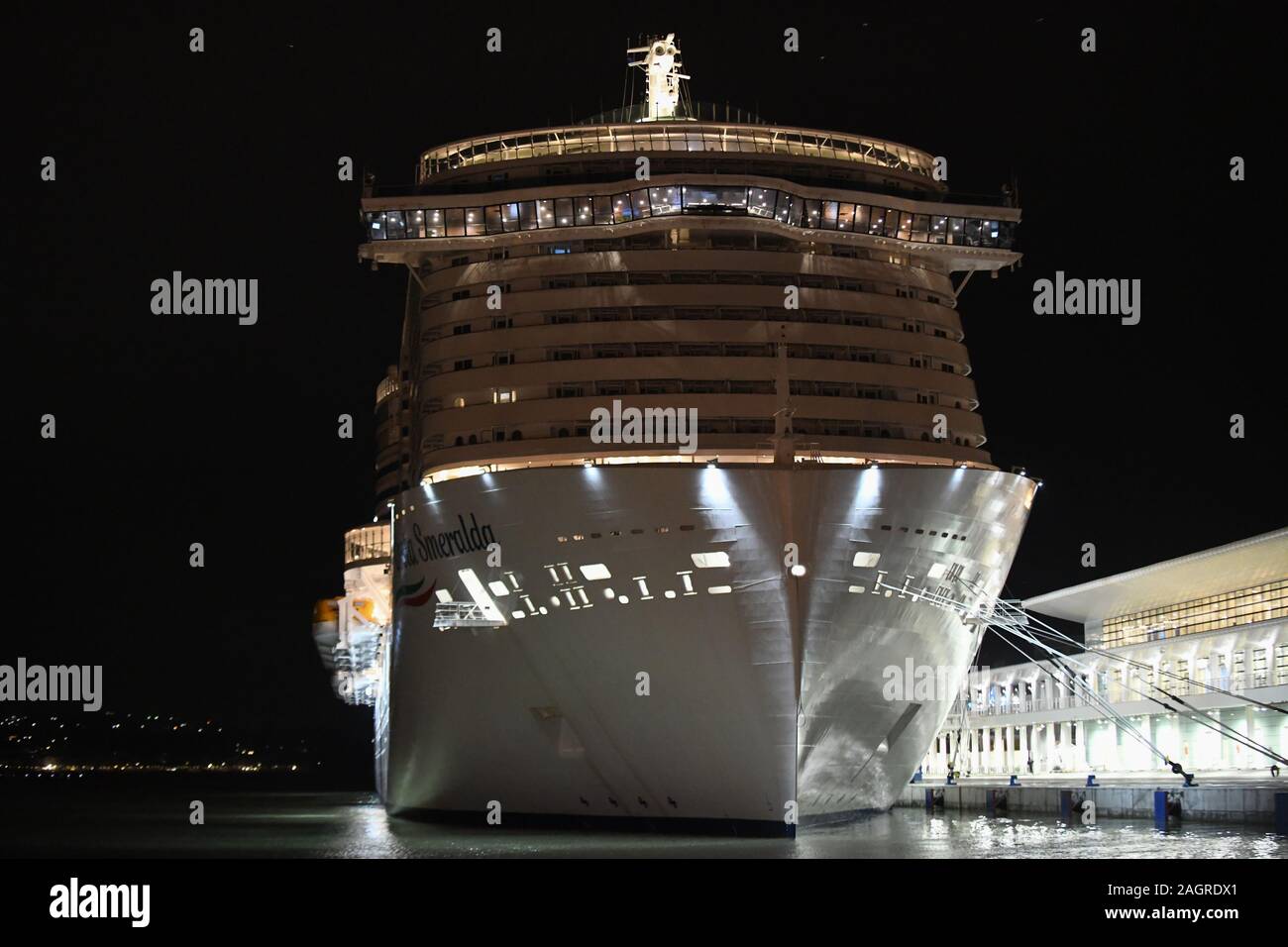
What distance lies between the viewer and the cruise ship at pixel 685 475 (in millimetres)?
29859

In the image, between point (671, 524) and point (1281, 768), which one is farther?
point (1281, 768)

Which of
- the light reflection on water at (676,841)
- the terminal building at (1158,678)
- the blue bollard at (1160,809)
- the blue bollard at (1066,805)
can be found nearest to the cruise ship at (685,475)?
the light reflection on water at (676,841)

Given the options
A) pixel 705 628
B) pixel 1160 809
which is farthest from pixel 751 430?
pixel 1160 809

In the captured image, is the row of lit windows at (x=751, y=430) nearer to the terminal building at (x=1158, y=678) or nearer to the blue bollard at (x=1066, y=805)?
the blue bollard at (x=1066, y=805)

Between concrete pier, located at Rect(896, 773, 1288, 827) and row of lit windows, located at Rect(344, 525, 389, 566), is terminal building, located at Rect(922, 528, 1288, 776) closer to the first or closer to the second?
concrete pier, located at Rect(896, 773, 1288, 827)

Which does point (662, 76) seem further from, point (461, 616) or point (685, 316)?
point (461, 616)

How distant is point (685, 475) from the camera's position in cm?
2955

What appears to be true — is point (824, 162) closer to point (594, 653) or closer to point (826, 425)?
point (826, 425)

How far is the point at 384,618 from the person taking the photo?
5419 centimetres

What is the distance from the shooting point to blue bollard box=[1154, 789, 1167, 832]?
36.2m

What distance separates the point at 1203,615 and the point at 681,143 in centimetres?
3433

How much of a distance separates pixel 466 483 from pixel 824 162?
35.2 ft

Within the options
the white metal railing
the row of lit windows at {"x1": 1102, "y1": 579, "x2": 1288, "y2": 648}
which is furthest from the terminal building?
the white metal railing
